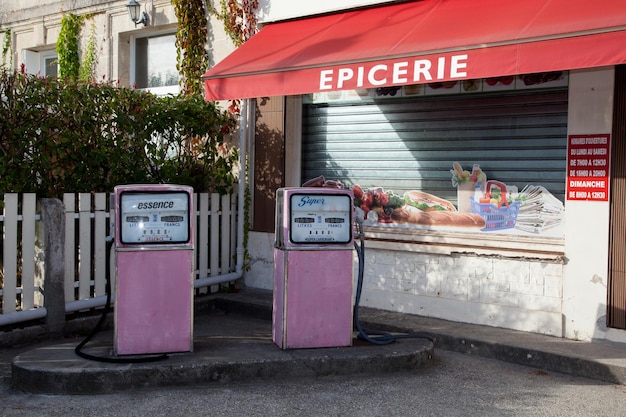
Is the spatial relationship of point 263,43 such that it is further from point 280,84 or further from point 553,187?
point 553,187

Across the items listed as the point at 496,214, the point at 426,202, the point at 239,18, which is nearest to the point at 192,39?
the point at 239,18

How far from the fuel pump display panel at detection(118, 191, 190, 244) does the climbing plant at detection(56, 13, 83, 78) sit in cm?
633

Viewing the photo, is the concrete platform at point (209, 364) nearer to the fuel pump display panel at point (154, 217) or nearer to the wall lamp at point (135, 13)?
the fuel pump display panel at point (154, 217)

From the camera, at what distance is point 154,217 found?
539 cm

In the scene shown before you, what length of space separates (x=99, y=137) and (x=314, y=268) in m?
2.99

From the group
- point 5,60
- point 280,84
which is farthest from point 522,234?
point 5,60

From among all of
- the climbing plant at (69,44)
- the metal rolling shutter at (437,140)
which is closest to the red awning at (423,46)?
the metal rolling shutter at (437,140)

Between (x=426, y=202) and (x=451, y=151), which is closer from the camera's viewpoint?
(x=451, y=151)

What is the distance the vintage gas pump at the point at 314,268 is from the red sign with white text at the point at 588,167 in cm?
216

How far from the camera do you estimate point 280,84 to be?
7.04 metres

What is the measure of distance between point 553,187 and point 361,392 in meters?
2.95

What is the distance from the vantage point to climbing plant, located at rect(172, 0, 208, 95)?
9258mm

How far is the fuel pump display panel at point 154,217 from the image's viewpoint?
17.4 ft

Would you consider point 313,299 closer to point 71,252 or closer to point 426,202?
point 426,202
